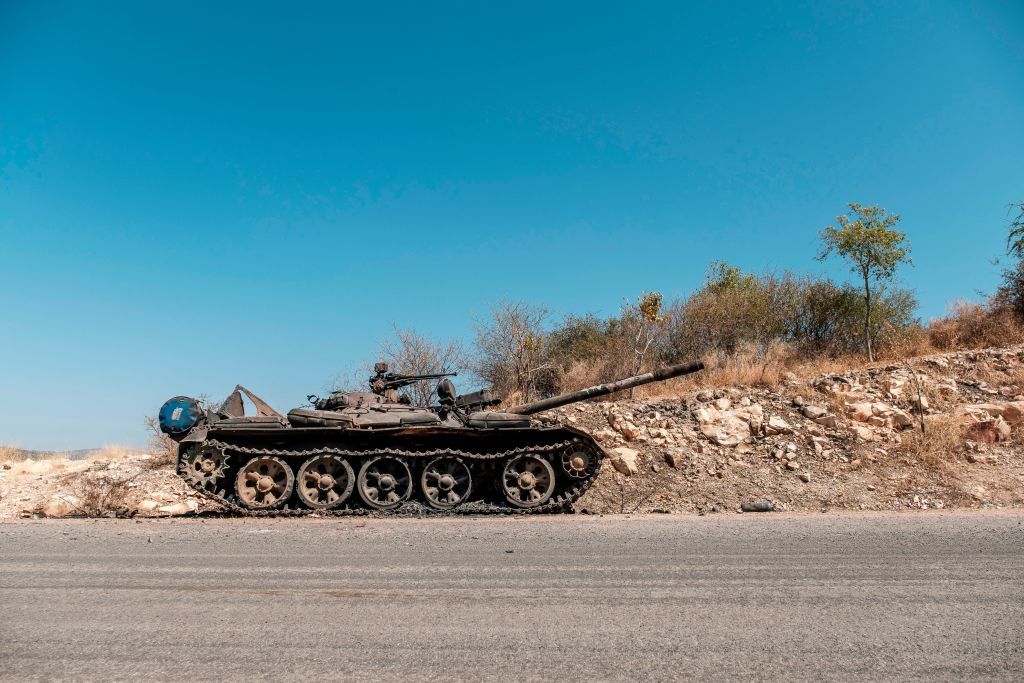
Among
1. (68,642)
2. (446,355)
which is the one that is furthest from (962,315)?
(68,642)

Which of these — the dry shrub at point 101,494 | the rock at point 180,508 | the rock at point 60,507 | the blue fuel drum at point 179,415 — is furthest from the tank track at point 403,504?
the rock at point 60,507

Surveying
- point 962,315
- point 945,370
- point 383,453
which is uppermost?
point 962,315

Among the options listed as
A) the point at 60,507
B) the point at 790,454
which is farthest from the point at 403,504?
the point at 790,454

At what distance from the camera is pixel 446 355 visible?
1032 inches

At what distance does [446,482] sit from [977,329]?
59.8 ft

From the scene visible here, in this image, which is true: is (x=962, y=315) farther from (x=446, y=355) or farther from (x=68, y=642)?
(x=68, y=642)

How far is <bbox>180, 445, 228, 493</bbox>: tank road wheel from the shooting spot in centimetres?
1138

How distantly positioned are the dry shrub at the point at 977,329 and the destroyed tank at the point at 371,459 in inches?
604

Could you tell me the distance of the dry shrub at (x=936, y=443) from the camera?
1445cm

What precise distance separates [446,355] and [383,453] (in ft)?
47.6

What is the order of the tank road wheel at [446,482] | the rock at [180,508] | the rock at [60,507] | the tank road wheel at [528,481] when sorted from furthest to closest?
the rock at [180,508]
the rock at [60,507]
the tank road wheel at [528,481]
the tank road wheel at [446,482]

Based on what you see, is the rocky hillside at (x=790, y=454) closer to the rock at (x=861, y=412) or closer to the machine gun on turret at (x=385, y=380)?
the rock at (x=861, y=412)

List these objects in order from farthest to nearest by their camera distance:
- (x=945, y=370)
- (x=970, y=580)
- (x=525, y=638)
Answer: (x=945, y=370)
(x=970, y=580)
(x=525, y=638)

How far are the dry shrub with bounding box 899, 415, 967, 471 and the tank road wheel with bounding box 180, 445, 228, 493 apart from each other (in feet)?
43.6
